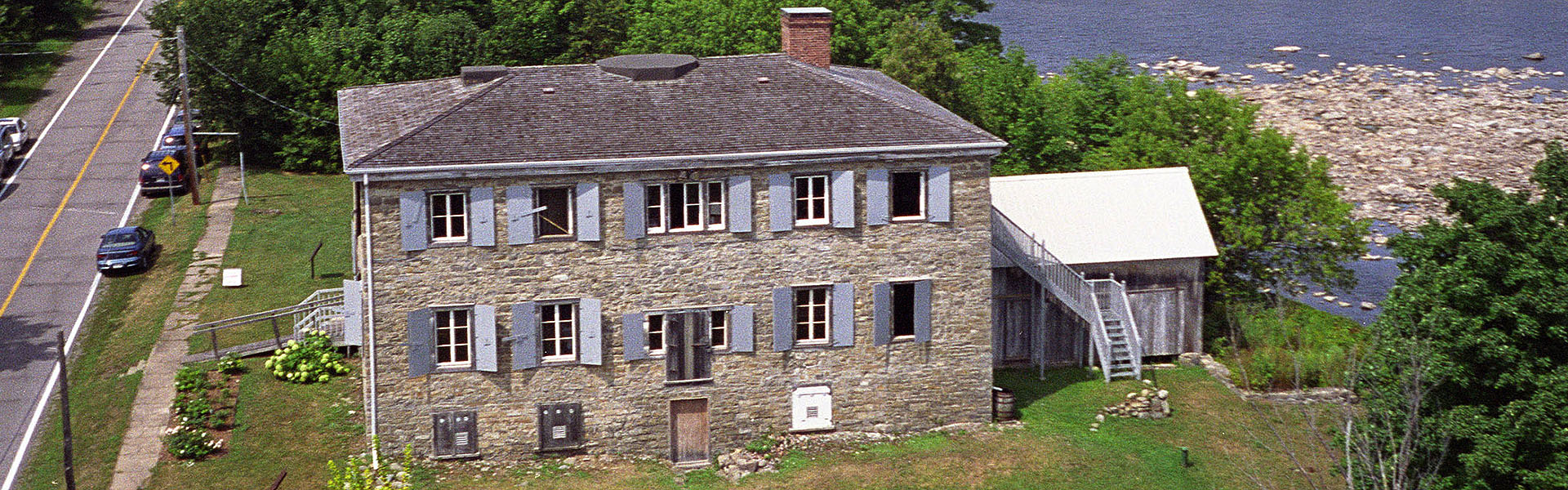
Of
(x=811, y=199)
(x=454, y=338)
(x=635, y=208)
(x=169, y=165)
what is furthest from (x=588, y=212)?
(x=169, y=165)

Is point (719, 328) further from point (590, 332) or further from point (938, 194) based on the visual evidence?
point (938, 194)

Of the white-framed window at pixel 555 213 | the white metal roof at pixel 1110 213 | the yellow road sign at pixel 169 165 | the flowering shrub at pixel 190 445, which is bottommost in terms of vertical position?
the flowering shrub at pixel 190 445

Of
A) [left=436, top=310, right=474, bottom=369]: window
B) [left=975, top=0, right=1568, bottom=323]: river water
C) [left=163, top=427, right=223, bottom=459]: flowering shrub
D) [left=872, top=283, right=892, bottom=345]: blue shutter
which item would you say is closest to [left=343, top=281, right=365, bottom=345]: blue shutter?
[left=436, top=310, right=474, bottom=369]: window

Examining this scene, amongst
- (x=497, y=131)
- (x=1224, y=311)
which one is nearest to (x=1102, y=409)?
(x=1224, y=311)

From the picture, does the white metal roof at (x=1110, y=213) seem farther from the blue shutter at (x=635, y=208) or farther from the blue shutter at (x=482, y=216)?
the blue shutter at (x=482, y=216)

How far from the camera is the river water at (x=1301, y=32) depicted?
86.1 m

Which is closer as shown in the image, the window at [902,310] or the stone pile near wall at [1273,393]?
the window at [902,310]

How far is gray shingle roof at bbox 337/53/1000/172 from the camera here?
32000 mm

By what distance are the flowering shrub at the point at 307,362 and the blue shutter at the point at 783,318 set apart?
37.2 ft

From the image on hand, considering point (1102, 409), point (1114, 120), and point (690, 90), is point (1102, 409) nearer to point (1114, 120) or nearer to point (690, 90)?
point (690, 90)

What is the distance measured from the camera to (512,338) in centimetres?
3244

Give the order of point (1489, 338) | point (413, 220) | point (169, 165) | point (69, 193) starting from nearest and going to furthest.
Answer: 1. point (1489, 338)
2. point (413, 220)
3. point (169, 165)
4. point (69, 193)

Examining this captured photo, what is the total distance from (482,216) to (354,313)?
512 cm

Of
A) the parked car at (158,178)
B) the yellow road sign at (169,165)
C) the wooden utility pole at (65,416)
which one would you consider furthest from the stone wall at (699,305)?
the parked car at (158,178)
